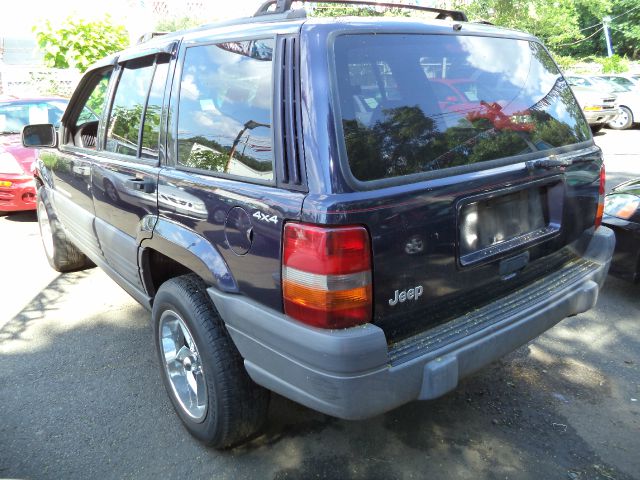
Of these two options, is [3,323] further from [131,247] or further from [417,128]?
[417,128]

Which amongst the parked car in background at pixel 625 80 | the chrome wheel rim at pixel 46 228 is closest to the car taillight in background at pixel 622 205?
the chrome wheel rim at pixel 46 228

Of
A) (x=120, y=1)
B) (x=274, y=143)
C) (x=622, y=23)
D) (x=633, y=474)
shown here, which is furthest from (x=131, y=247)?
(x=622, y=23)

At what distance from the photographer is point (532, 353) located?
11.7ft

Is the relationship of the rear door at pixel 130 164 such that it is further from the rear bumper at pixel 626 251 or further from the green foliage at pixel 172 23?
the green foliage at pixel 172 23

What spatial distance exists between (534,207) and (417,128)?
81cm

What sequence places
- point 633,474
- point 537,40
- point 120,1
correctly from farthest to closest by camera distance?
point 120,1 → point 537,40 → point 633,474

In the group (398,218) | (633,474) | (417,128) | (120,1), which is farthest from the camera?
(120,1)

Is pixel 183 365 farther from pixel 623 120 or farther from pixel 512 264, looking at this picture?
pixel 623 120

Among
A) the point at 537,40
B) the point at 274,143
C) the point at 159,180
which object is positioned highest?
the point at 537,40

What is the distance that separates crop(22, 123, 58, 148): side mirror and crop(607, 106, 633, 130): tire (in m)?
14.6

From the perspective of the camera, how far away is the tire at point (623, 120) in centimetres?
1492

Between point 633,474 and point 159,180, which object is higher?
point 159,180

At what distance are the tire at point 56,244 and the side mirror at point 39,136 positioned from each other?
68 cm

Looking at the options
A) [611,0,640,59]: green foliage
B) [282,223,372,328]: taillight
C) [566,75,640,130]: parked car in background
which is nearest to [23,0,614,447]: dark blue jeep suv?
[282,223,372,328]: taillight
